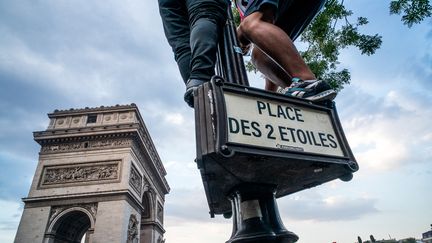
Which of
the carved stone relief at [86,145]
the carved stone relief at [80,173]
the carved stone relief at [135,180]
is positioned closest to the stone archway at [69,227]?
the carved stone relief at [80,173]

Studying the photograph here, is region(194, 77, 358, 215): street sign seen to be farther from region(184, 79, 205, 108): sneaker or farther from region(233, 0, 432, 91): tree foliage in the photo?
region(233, 0, 432, 91): tree foliage

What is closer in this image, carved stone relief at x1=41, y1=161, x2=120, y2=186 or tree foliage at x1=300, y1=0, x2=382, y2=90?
tree foliage at x1=300, y1=0, x2=382, y2=90

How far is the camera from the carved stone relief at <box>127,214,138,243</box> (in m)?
20.3

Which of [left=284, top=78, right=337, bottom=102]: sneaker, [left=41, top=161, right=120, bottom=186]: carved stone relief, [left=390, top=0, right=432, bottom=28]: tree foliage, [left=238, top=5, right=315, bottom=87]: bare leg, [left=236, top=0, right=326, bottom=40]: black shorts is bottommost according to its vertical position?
[left=284, top=78, right=337, bottom=102]: sneaker

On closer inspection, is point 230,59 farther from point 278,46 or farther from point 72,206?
point 72,206

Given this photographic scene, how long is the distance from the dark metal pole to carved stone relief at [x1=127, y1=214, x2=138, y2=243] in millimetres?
21443

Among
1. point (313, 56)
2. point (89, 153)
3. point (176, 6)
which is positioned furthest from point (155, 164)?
point (176, 6)

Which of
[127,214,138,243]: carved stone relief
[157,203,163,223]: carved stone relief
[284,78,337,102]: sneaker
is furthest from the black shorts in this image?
[157,203,163,223]: carved stone relief

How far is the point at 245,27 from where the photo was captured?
3.96 ft

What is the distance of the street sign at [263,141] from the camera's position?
2.49 ft

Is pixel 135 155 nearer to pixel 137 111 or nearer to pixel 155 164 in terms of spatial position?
pixel 137 111

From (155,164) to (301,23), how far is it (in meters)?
29.4

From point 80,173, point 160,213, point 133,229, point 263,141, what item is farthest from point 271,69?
point 160,213

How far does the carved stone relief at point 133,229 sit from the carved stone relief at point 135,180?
2250mm
